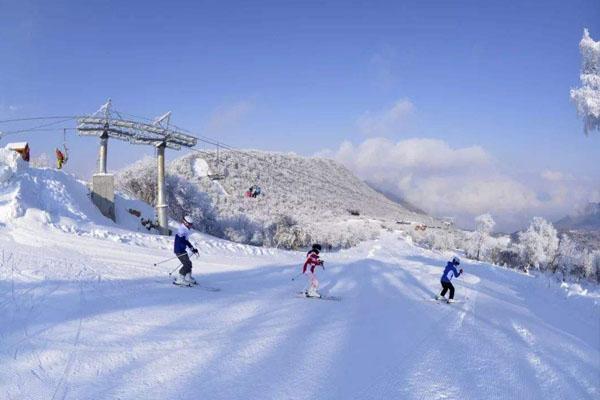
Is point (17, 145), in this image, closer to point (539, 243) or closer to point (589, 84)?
point (589, 84)

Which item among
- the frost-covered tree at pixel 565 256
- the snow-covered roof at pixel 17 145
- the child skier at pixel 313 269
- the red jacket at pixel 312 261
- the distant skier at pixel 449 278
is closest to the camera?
the child skier at pixel 313 269

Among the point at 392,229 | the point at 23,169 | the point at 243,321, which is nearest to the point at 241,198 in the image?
the point at 392,229

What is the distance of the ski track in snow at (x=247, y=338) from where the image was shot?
236 inches

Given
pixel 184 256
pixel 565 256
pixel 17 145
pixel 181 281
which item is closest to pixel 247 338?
pixel 181 281

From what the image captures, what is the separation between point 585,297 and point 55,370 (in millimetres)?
21878

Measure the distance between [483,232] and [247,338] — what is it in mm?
69214

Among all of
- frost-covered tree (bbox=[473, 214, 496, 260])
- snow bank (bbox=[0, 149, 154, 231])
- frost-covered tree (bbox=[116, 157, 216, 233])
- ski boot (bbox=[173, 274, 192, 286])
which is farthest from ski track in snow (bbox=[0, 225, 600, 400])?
frost-covered tree (bbox=[473, 214, 496, 260])

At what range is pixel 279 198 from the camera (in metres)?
89.4

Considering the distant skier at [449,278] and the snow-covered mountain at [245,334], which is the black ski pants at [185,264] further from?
the distant skier at [449,278]

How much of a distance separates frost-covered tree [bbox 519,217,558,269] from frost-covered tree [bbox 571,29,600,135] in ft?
148

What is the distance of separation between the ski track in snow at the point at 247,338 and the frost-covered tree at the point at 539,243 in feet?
155

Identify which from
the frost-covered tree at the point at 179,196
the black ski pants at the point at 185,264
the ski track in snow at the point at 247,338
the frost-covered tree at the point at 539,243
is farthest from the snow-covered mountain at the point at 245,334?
the frost-covered tree at the point at 539,243

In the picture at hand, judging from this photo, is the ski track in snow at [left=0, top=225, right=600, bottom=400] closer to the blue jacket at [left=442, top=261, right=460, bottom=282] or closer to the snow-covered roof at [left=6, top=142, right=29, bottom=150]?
the blue jacket at [left=442, top=261, right=460, bottom=282]

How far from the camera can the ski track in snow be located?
19.7 ft
